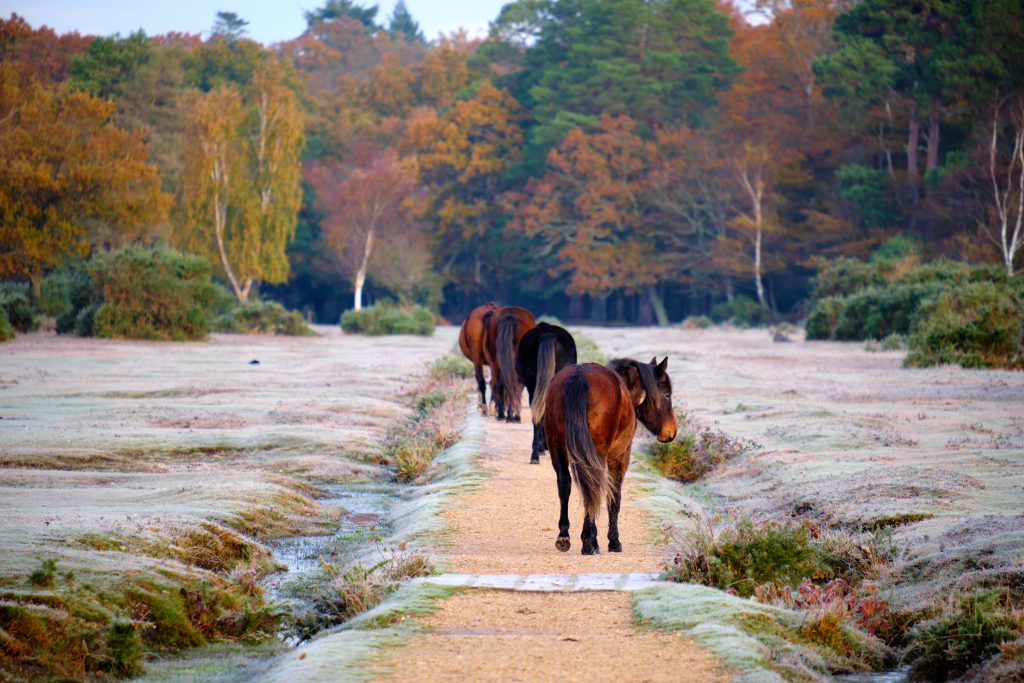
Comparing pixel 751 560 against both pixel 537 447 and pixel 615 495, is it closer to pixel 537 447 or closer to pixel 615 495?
pixel 615 495

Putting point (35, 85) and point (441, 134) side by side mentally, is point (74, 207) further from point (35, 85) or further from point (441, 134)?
point (441, 134)

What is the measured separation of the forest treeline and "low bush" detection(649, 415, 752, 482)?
3338cm

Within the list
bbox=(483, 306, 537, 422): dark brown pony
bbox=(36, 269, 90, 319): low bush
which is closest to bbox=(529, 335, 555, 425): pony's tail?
bbox=(483, 306, 537, 422): dark brown pony

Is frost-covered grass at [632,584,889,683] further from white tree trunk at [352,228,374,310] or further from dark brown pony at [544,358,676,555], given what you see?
white tree trunk at [352,228,374,310]

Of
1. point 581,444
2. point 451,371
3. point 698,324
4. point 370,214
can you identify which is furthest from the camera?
point 370,214

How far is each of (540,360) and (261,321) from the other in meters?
42.9

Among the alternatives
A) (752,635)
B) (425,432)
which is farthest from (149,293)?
(752,635)

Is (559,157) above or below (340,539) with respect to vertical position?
above

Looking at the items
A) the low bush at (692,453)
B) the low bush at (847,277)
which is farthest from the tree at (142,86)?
the low bush at (692,453)

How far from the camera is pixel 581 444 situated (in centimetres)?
941

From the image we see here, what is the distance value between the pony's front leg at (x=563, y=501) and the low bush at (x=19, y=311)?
1380 inches

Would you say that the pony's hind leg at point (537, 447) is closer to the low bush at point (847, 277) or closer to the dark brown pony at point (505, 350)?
the dark brown pony at point (505, 350)

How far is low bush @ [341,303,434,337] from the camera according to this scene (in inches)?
2359

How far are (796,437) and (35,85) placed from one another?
1504 inches
